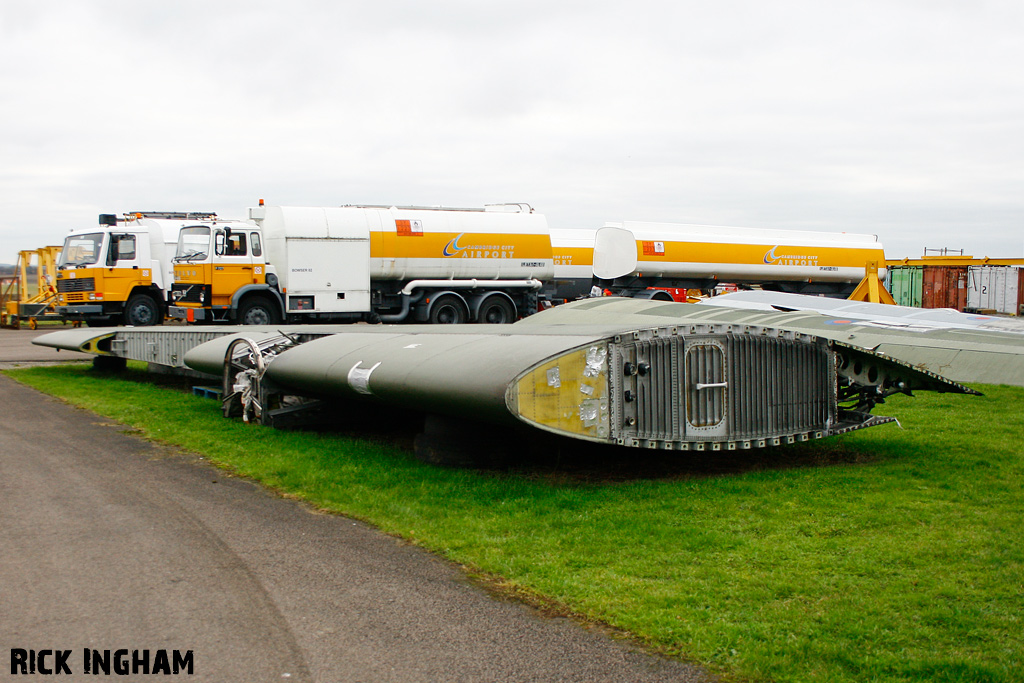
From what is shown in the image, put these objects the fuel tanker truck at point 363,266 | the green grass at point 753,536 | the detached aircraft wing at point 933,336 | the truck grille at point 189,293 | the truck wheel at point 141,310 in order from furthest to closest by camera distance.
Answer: the truck wheel at point 141,310
the fuel tanker truck at point 363,266
the truck grille at point 189,293
the detached aircraft wing at point 933,336
the green grass at point 753,536

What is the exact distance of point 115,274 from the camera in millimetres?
23406

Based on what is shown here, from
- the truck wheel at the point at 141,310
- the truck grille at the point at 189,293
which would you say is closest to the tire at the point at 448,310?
Answer: the truck grille at the point at 189,293

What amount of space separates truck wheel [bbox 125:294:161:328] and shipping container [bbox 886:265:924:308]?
1173 inches

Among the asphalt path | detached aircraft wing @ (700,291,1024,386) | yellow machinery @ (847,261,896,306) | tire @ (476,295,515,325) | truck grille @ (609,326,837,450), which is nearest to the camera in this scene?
the asphalt path

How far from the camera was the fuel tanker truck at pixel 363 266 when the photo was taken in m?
21.9

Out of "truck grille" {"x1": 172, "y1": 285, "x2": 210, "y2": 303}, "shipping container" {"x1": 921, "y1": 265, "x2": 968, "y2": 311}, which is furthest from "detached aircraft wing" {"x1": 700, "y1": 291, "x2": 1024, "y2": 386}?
"shipping container" {"x1": 921, "y1": 265, "x2": 968, "y2": 311}

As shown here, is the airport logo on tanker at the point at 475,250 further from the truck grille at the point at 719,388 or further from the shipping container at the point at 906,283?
the shipping container at the point at 906,283

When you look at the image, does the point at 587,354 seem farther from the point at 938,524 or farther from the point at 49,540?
the point at 49,540

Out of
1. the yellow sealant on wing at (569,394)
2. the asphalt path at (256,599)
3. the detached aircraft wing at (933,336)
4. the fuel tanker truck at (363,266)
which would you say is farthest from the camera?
the fuel tanker truck at (363,266)

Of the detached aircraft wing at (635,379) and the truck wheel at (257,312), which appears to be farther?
the truck wheel at (257,312)

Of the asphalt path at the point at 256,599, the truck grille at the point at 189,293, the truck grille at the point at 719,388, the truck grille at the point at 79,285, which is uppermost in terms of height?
the truck grille at the point at 79,285

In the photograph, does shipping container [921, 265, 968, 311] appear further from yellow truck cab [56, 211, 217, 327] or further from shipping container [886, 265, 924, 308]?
yellow truck cab [56, 211, 217, 327]

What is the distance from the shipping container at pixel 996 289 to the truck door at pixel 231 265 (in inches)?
1128

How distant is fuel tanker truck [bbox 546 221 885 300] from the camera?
92.7 feet
